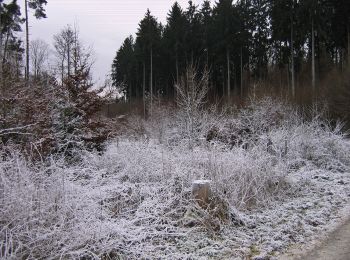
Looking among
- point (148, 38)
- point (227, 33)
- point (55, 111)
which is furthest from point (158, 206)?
point (148, 38)

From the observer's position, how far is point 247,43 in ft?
122

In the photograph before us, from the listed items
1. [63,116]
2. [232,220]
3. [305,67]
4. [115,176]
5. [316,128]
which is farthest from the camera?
[305,67]

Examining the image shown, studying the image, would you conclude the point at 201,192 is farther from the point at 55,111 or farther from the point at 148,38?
the point at 148,38

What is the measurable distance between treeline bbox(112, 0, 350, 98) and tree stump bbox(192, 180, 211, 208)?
20.9 m

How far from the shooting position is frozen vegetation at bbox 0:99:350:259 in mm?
4281

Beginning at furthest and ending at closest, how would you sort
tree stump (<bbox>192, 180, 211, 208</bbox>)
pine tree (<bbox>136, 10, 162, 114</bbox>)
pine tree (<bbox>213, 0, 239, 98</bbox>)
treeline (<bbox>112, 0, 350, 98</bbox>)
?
pine tree (<bbox>136, 10, 162, 114</bbox>) → pine tree (<bbox>213, 0, 239, 98</bbox>) → treeline (<bbox>112, 0, 350, 98</bbox>) → tree stump (<bbox>192, 180, 211, 208</bbox>)

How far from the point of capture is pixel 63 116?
989 cm

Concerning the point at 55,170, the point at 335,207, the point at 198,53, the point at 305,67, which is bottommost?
the point at 335,207

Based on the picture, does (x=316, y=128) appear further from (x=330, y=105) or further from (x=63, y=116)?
(x=63, y=116)

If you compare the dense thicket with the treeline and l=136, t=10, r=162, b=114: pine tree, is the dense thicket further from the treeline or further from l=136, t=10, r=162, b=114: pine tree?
l=136, t=10, r=162, b=114: pine tree

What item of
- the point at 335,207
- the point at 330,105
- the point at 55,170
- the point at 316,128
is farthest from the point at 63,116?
the point at 330,105

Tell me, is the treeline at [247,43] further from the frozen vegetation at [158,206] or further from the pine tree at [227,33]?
the frozen vegetation at [158,206]

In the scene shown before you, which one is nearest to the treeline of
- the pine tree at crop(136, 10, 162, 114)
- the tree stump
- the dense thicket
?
the pine tree at crop(136, 10, 162, 114)

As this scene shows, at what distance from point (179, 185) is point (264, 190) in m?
2.15
